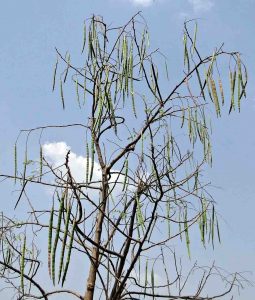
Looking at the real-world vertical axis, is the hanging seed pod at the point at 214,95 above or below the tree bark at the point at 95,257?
above

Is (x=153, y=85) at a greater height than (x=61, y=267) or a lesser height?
greater

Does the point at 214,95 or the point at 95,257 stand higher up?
the point at 214,95

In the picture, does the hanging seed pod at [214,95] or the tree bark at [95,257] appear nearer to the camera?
the hanging seed pod at [214,95]

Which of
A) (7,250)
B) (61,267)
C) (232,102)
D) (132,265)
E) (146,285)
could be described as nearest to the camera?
(61,267)

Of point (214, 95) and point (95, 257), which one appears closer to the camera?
point (214, 95)

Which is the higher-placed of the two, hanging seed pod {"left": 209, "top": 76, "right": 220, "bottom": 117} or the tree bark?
hanging seed pod {"left": 209, "top": 76, "right": 220, "bottom": 117}

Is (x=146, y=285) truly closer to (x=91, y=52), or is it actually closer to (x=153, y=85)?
(x=153, y=85)

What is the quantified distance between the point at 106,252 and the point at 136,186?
321 mm

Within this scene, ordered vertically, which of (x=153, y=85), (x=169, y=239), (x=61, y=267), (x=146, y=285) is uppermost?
(x=153, y=85)

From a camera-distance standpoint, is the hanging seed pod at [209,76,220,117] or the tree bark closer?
the hanging seed pod at [209,76,220,117]

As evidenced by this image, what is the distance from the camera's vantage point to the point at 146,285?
2.39 m

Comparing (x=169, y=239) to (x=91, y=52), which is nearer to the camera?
(x=169, y=239)

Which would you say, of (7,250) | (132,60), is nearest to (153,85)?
(132,60)

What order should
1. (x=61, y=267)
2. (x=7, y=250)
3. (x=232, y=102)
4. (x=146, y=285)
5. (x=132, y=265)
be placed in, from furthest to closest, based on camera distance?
1. (x=7, y=250)
2. (x=146, y=285)
3. (x=132, y=265)
4. (x=232, y=102)
5. (x=61, y=267)
